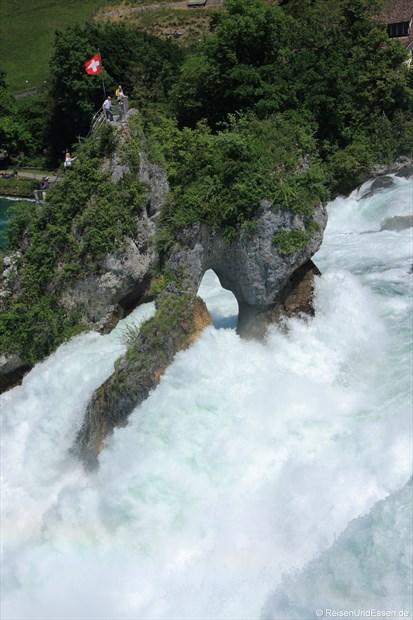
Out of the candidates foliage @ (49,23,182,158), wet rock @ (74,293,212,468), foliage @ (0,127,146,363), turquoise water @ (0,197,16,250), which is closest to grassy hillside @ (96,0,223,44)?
foliage @ (49,23,182,158)

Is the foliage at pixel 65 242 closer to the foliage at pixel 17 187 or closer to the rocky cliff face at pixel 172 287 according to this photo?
the rocky cliff face at pixel 172 287

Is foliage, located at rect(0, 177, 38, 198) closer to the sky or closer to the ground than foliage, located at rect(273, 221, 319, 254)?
closer to the ground

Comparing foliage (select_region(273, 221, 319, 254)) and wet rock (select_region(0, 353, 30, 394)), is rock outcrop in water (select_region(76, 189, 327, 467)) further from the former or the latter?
wet rock (select_region(0, 353, 30, 394))

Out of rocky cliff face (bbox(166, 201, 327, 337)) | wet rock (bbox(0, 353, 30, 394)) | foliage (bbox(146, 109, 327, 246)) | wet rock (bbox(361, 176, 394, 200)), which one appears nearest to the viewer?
rocky cliff face (bbox(166, 201, 327, 337))

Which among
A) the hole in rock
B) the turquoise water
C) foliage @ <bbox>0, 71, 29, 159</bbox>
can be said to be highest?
the hole in rock

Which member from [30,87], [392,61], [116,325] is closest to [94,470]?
[116,325]

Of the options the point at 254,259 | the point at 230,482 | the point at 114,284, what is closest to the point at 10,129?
the point at 114,284
